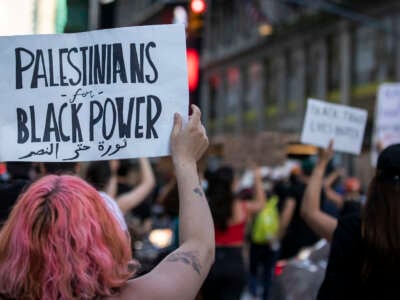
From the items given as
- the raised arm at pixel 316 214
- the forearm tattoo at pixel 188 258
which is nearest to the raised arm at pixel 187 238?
the forearm tattoo at pixel 188 258

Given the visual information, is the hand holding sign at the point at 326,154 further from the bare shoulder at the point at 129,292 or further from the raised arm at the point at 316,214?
the bare shoulder at the point at 129,292

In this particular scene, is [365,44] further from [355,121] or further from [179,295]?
[179,295]

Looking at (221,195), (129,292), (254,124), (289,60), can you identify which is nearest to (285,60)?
(289,60)

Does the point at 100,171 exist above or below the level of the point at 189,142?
below

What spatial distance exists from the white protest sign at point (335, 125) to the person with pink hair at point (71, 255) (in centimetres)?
272

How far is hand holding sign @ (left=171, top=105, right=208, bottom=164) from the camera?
245 cm

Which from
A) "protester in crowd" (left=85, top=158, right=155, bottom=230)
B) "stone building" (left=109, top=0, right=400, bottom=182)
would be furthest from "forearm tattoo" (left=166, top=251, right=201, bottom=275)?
"stone building" (left=109, top=0, right=400, bottom=182)

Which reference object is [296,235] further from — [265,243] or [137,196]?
[137,196]

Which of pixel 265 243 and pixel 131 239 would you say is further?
pixel 265 243

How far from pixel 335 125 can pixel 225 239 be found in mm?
1561

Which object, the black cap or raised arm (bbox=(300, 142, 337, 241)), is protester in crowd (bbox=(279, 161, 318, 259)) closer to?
raised arm (bbox=(300, 142, 337, 241))

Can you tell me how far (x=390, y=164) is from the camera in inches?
115

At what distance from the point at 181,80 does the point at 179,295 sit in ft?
2.51

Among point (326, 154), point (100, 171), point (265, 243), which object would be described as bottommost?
point (265, 243)
